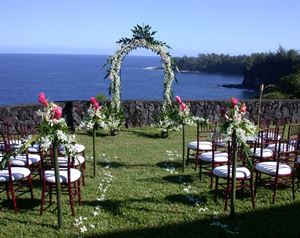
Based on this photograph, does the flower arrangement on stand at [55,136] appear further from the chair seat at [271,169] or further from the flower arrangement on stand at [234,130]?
the chair seat at [271,169]

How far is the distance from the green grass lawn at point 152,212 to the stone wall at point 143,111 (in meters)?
5.02

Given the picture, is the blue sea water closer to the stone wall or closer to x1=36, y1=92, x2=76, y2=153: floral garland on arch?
the stone wall

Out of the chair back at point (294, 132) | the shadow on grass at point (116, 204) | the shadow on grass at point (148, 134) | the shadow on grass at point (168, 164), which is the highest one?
the chair back at point (294, 132)

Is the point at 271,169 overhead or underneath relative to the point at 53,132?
underneath

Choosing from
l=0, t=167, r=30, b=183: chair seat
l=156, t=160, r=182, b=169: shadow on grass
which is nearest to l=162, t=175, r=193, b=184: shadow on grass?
l=156, t=160, r=182, b=169: shadow on grass

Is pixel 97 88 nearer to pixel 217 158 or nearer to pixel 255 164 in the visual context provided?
pixel 217 158

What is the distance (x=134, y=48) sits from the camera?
1327 cm

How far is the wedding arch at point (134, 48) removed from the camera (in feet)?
42.9

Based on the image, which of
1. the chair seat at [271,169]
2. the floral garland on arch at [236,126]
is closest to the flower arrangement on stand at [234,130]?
the floral garland on arch at [236,126]

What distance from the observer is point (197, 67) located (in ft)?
370

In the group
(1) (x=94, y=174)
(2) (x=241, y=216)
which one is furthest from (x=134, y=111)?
(2) (x=241, y=216)

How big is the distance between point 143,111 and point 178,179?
6611mm

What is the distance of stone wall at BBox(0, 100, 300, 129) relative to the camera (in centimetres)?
1272

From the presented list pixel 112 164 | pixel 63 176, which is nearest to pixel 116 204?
pixel 63 176
